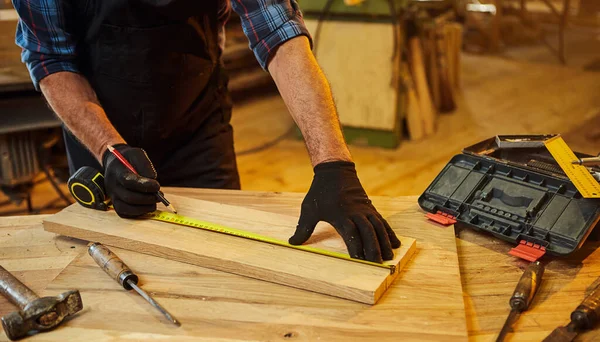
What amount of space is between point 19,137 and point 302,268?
2.07 m

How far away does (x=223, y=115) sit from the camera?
2.19m

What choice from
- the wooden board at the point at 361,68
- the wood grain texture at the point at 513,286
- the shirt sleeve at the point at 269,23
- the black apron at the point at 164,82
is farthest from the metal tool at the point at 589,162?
the wooden board at the point at 361,68

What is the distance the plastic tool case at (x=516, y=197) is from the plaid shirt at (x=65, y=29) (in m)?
0.60

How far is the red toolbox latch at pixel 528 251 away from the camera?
1.37 m

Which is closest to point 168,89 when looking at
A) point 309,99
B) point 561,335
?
point 309,99

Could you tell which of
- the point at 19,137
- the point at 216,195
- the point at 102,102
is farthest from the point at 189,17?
the point at 19,137

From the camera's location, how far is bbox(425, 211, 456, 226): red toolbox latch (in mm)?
1525

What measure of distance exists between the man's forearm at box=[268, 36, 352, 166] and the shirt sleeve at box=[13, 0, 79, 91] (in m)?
0.59

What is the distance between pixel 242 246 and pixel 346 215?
24cm

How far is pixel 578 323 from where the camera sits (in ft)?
3.79

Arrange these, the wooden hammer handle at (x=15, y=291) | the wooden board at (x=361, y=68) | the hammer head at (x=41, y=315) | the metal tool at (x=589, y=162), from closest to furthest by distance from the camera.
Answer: the hammer head at (x=41, y=315) < the wooden hammer handle at (x=15, y=291) < the metal tool at (x=589, y=162) < the wooden board at (x=361, y=68)

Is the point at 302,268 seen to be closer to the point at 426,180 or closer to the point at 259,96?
the point at 426,180

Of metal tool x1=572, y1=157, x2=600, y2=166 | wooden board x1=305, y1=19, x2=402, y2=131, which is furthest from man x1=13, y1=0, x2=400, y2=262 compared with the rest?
wooden board x1=305, y1=19, x2=402, y2=131

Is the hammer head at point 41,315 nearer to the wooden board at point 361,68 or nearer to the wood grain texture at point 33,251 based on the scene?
the wood grain texture at point 33,251
